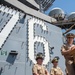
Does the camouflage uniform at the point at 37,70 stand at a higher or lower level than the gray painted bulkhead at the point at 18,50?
lower

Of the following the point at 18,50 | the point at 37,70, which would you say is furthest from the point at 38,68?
the point at 18,50

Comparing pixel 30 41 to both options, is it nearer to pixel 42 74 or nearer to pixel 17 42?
pixel 17 42

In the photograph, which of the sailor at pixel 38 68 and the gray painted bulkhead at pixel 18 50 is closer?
the sailor at pixel 38 68

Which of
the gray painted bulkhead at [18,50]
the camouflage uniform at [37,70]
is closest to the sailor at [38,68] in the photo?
the camouflage uniform at [37,70]

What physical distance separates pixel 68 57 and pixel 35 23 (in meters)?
11.2

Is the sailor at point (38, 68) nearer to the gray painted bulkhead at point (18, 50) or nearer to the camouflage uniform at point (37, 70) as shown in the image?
the camouflage uniform at point (37, 70)

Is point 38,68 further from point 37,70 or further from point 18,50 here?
point 18,50

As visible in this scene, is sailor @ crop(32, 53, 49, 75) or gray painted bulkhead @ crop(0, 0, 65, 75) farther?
gray painted bulkhead @ crop(0, 0, 65, 75)

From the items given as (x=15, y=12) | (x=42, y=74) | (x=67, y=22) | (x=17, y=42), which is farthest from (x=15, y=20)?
(x=67, y=22)

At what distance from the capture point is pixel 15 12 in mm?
13180

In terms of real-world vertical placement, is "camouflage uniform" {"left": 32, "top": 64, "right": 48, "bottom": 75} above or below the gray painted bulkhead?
below

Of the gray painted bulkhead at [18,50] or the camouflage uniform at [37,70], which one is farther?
the gray painted bulkhead at [18,50]

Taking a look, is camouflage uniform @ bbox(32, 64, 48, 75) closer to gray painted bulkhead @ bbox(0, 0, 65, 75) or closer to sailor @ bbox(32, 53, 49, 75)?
sailor @ bbox(32, 53, 49, 75)

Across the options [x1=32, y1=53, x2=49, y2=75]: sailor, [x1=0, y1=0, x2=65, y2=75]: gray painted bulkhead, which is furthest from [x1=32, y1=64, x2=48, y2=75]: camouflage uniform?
[x1=0, y1=0, x2=65, y2=75]: gray painted bulkhead
